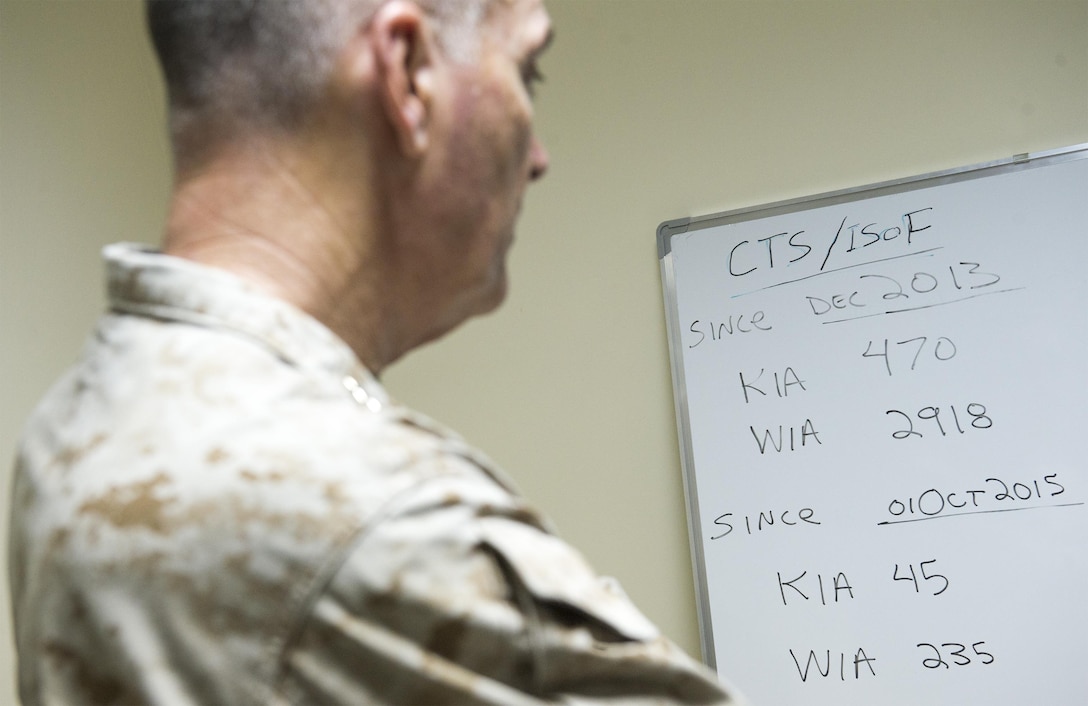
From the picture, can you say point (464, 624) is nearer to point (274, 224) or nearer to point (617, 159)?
point (274, 224)

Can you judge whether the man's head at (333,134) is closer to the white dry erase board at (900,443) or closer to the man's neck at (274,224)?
the man's neck at (274,224)

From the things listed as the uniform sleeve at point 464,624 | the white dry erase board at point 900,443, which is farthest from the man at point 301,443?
the white dry erase board at point 900,443

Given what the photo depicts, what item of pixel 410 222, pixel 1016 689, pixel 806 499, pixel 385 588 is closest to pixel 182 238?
pixel 410 222

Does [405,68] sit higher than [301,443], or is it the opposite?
[405,68]

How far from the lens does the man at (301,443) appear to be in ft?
1.24

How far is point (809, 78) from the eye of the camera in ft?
6.72

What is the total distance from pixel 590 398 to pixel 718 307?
1.09 ft

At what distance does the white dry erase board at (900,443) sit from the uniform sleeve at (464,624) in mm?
1499

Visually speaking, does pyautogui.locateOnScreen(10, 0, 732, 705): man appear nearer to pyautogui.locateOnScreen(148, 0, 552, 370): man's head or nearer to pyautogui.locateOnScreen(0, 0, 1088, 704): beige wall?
pyautogui.locateOnScreen(148, 0, 552, 370): man's head

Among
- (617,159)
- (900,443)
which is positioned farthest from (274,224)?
(617,159)

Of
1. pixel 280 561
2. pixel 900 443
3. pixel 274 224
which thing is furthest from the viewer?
pixel 900 443

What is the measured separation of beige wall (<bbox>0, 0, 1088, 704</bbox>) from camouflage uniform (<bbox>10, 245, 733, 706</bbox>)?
1.53 meters

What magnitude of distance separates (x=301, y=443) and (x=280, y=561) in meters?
0.05

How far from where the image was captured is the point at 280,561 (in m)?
0.38
